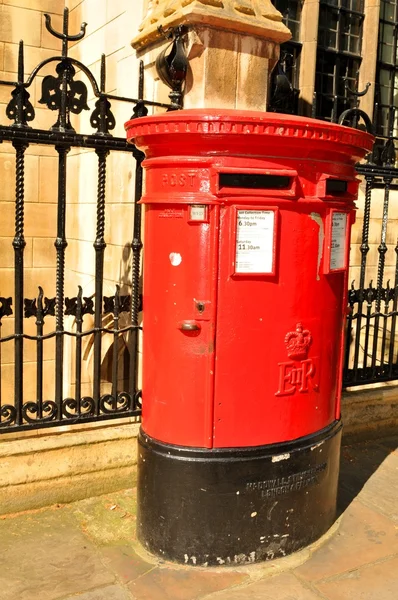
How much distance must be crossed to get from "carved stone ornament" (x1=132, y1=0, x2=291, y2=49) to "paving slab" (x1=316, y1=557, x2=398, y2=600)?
3462 mm

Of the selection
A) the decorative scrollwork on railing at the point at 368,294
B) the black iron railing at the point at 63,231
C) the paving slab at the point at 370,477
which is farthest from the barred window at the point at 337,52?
the paving slab at the point at 370,477

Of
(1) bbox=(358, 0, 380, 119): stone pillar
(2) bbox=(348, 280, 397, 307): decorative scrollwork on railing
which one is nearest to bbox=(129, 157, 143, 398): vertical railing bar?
(2) bbox=(348, 280, 397, 307): decorative scrollwork on railing

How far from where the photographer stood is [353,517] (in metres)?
3.59

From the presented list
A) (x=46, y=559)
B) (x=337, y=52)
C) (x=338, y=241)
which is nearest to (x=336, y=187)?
(x=338, y=241)

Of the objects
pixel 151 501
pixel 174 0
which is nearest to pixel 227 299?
pixel 151 501

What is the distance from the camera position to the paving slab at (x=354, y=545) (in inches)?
120

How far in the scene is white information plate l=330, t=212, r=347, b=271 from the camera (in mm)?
3070

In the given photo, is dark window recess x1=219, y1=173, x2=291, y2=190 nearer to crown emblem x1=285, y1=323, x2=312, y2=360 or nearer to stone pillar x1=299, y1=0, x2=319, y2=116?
crown emblem x1=285, y1=323, x2=312, y2=360

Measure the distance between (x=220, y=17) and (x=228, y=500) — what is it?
3.04m

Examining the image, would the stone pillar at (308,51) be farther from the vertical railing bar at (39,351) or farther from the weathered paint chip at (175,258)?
the weathered paint chip at (175,258)

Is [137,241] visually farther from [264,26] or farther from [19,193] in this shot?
[264,26]

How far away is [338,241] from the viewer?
313 cm

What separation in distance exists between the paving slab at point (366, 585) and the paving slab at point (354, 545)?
0.19 ft

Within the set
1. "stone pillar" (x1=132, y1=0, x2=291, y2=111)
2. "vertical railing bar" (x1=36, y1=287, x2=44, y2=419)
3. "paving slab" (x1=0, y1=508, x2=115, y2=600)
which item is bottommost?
"paving slab" (x1=0, y1=508, x2=115, y2=600)
